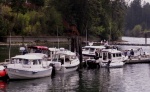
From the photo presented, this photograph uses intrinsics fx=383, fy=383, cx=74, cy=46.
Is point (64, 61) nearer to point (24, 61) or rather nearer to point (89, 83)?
point (89, 83)

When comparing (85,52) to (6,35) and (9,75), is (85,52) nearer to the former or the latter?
(9,75)

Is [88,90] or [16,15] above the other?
[16,15]

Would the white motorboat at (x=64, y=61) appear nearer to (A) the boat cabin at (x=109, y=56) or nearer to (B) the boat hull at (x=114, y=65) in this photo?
(B) the boat hull at (x=114, y=65)

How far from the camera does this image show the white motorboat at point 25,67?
150 feet

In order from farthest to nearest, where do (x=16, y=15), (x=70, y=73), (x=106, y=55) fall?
(x=16, y=15) < (x=106, y=55) < (x=70, y=73)

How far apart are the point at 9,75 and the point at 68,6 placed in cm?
9292

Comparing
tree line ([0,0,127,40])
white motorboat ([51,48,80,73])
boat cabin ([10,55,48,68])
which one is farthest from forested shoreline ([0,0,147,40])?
boat cabin ([10,55,48,68])

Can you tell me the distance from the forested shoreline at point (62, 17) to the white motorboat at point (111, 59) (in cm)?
5496

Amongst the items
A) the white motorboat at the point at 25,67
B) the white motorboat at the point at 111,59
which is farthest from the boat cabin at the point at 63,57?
the white motorboat at the point at 111,59

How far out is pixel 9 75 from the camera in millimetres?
45812

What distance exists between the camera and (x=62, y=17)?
456ft

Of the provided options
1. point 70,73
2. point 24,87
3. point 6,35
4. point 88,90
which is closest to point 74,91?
point 88,90

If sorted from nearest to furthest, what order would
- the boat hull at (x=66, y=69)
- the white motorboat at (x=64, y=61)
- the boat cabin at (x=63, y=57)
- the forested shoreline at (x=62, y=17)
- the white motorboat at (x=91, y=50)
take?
the white motorboat at (x=64, y=61) → the boat hull at (x=66, y=69) → the boat cabin at (x=63, y=57) → the white motorboat at (x=91, y=50) → the forested shoreline at (x=62, y=17)

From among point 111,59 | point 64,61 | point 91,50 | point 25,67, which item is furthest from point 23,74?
point 91,50
